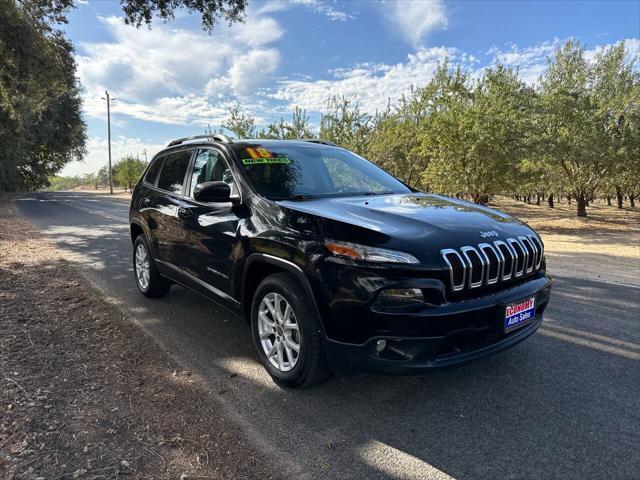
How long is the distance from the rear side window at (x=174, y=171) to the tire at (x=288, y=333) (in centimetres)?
191

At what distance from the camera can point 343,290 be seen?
258 cm

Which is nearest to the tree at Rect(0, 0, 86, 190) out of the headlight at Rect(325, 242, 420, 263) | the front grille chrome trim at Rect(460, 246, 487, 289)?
the headlight at Rect(325, 242, 420, 263)

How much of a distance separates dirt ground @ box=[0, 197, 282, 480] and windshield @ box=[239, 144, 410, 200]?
1.68m

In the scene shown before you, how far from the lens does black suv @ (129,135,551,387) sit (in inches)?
99.2

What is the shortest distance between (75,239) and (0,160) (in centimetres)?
2389

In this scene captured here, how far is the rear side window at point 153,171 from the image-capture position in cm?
522

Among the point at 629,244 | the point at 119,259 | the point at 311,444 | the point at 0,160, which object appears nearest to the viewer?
the point at 311,444

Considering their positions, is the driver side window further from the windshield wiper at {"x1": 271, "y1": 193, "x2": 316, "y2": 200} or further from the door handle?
the windshield wiper at {"x1": 271, "y1": 193, "x2": 316, "y2": 200}

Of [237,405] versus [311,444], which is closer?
[311,444]

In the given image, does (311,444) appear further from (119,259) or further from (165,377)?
(119,259)

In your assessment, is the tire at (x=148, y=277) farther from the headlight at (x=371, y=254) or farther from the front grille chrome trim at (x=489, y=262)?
the front grille chrome trim at (x=489, y=262)

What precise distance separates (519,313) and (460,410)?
0.76 metres

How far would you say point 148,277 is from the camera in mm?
5266

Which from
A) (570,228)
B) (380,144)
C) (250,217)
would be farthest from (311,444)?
(380,144)
